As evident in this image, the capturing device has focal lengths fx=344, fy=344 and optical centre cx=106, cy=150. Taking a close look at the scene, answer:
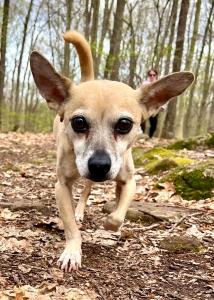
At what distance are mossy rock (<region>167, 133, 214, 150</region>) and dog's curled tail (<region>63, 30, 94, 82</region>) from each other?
4.67 m

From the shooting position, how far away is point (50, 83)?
3338 millimetres

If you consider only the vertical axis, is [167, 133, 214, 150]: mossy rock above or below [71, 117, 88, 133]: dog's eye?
below

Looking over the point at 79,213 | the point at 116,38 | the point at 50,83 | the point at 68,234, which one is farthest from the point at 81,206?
the point at 116,38

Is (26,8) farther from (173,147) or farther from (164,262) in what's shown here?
(164,262)

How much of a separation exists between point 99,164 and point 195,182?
263cm

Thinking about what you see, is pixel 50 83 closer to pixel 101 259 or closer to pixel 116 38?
pixel 101 259

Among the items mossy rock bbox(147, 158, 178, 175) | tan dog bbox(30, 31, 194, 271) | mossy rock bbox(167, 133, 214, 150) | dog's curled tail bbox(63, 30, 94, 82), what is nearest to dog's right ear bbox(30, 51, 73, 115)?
tan dog bbox(30, 31, 194, 271)

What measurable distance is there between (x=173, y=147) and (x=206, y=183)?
13.2 ft

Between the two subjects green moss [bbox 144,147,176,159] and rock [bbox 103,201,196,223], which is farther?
green moss [bbox 144,147,176,159]

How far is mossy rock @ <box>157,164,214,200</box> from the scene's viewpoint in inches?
189

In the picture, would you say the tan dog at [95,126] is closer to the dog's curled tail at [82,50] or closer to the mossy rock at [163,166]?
the dog's curled tail at [82,50]

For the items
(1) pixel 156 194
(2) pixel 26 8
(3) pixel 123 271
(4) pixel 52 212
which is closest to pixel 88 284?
(3) pixel 123 271

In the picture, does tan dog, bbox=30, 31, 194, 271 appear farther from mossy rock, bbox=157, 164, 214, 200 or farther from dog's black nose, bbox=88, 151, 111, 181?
mossy rock, bbox=157, 164, 214, 200

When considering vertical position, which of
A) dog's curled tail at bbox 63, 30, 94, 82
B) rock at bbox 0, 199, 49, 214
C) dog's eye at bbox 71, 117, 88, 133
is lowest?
rock at bbox 0, 199, 49, 214
